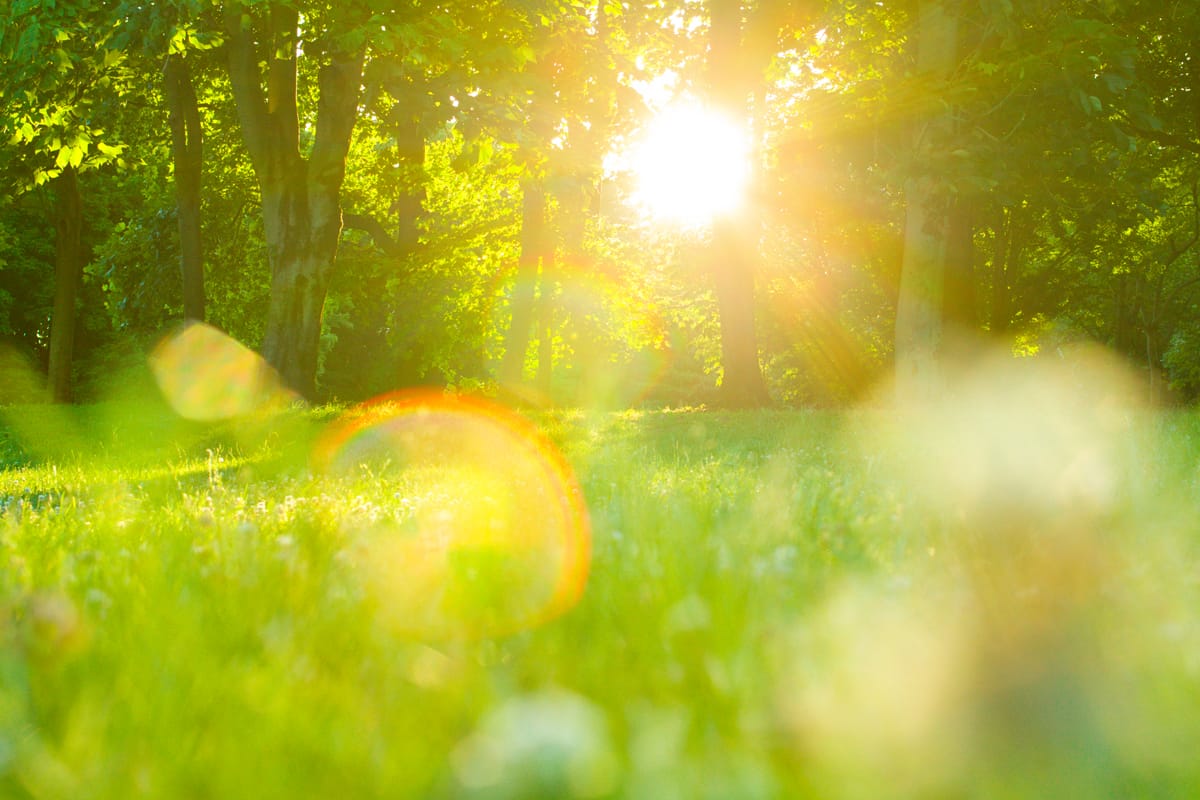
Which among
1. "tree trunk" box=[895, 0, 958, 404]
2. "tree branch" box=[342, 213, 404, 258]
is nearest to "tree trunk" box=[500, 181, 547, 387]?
"tree branch" box=[342, 213, 404, 258]

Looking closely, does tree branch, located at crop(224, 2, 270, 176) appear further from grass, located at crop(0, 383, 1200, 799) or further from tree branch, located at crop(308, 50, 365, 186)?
A: grass, located at crop(0, 383, 1200, 799)

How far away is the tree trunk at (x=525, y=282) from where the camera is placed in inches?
1254

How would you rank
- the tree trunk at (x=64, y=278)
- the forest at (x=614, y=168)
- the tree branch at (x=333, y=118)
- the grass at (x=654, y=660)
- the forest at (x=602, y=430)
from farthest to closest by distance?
the tree trunk at (x=64, y=278)
the tree branch at (x=333, y=118)
the forest at (x=614, y=168)
the forest at (x=602, y=430)
the grass at (x=654, y=660)

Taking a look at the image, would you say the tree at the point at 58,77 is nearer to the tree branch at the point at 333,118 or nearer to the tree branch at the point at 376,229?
the tree branch at the point at 333,118

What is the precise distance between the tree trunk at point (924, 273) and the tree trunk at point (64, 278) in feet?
76.7

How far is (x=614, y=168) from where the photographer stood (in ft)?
62.5

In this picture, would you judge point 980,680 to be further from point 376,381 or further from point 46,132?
point 376,381

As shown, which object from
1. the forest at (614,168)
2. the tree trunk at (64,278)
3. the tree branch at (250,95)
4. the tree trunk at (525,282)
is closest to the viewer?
the forest at (614,168)

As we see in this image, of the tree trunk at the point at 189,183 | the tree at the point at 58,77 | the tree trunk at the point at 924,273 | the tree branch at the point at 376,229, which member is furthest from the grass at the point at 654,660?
the tree branch at the point at 376,229

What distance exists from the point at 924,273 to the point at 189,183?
58.4ft

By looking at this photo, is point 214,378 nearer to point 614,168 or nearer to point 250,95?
point 250,95

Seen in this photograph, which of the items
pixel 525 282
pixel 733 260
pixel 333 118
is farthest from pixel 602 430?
pixel 525 282

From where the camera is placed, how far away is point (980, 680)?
2451 mm

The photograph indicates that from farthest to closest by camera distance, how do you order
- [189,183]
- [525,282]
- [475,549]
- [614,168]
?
[525,282] < [189,183] < [614,168] < [475,549]
